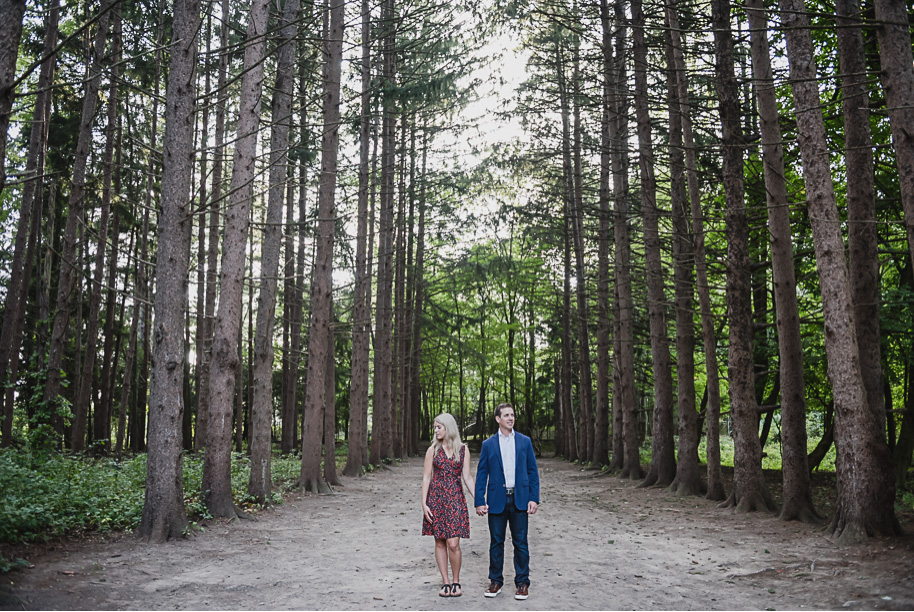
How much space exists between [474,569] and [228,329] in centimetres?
582

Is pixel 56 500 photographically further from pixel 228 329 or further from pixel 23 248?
pixel 23 248

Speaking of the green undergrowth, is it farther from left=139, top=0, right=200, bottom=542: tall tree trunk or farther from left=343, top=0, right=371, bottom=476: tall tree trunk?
left=343, top=0, right=371, bottom=476: tall tree trunk

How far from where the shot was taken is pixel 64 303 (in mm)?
14430

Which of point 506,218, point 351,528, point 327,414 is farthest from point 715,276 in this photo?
point 351,528

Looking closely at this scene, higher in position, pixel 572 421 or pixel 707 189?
pixel 707 189

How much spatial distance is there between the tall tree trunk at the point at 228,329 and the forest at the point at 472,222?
48 mm

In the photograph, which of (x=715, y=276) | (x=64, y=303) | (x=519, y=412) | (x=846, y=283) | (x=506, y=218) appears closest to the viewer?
(x=846, y=283)

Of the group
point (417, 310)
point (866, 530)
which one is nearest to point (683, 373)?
point (866, 530)

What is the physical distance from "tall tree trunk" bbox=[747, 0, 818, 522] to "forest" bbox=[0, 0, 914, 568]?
41 millimetres

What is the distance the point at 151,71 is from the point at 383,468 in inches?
562

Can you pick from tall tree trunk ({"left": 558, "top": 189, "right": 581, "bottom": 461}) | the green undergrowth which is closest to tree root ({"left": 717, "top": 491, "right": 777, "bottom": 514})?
the green undergrowth

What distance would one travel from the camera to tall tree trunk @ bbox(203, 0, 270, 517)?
33.2ft

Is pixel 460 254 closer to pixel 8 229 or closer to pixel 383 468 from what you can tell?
pixel 383 468

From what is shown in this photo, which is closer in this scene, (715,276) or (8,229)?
(715,276)
